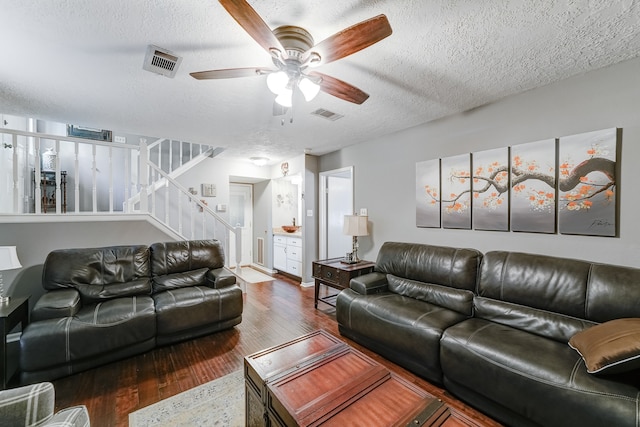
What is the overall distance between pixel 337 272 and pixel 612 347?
243cm

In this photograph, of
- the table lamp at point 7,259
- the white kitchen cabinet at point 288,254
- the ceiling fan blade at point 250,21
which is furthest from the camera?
the white kitchen cabinet at point 288,254

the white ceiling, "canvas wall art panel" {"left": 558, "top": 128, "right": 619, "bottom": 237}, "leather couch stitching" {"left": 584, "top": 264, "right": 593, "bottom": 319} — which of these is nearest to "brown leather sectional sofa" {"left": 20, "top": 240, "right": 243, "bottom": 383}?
the white ceiling

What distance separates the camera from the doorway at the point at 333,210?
4.90m

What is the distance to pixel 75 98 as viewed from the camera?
2.57 metres

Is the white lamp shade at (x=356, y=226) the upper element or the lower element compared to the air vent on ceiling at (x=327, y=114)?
lower

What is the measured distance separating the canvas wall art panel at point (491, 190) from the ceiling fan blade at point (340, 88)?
161 cm

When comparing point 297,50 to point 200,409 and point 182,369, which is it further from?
point 182,369

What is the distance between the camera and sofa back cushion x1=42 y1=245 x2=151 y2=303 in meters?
2.55

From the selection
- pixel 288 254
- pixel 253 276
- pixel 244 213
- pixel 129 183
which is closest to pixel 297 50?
pixel 129 183

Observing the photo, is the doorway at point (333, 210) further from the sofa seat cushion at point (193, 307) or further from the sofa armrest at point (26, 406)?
the sofa armrest at point (26, 406)

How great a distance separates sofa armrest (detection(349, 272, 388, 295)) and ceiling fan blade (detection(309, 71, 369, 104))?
6.20ft

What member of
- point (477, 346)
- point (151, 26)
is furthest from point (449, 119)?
point (151, 26)

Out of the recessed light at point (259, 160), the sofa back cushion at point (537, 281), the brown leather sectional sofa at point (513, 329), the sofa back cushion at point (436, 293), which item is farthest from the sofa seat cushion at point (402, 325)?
the recessed light at point (259, 160)

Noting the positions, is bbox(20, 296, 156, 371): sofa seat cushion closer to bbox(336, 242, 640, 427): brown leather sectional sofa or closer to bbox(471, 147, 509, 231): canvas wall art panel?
bbox(336, 242, 640, 427): brown leather sectional sofa
